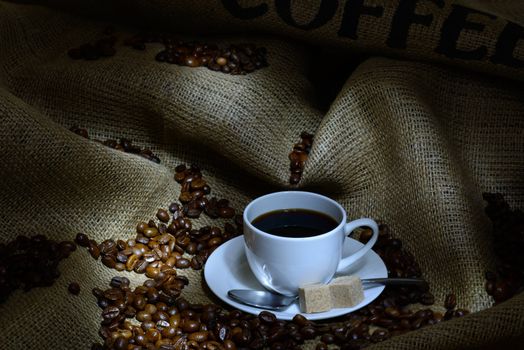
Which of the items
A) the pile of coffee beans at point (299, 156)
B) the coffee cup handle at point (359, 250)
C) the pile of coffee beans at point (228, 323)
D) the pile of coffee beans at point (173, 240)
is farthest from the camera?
the pile of coffee beans at point (299, 156)

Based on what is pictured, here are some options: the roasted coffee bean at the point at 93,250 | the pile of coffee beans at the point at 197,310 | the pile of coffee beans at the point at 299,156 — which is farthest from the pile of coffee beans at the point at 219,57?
the roasted coffee bean at the point at 93,250

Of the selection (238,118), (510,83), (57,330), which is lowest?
(57,330)

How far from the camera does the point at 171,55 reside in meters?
1.68

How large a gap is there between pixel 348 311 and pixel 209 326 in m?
0.24

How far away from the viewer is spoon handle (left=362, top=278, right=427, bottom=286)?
1332 mm

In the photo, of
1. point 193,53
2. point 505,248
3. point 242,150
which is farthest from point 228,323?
point 193,53

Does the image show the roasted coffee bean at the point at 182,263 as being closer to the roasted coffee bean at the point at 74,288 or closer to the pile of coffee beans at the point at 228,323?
the pile of coffee beans at the point at 228,323

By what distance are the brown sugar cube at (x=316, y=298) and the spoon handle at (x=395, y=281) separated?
9cm

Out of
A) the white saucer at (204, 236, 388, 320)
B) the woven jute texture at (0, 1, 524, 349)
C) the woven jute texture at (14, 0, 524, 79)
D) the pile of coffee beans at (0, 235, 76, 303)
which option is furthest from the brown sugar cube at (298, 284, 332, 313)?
the woven jute texture at (14, 0, 524, 79)

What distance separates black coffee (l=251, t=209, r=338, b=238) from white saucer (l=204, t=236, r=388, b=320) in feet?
0.35

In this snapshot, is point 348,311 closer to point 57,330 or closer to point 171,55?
point 57,330

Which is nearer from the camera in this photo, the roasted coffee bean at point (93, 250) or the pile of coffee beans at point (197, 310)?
the pile of coffee beans at point (197, 310)

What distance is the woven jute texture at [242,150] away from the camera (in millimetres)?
1399

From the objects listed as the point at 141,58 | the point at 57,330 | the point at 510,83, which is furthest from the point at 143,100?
the point at 510,83
